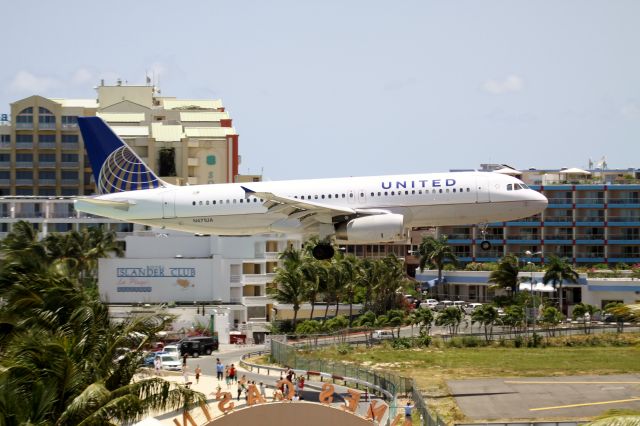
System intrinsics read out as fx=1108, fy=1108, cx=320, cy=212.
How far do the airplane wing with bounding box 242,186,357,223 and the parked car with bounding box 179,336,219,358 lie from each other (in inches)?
1019

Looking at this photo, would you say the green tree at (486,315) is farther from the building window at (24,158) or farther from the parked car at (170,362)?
the building window at (24,158)

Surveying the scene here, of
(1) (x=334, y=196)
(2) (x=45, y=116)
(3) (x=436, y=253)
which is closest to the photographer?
(1) (x=334, y=196)

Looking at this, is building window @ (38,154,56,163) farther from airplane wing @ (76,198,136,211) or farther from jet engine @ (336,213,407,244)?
jet engine @ (336,213,407,244)

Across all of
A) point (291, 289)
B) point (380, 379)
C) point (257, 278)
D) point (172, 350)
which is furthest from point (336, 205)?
point (257, 278)

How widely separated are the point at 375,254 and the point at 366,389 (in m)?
128

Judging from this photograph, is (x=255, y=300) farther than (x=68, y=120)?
No

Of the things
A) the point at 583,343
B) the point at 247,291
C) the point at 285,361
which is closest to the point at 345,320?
the point at 247,291

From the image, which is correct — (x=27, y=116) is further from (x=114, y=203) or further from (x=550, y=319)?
(x=114, y=203)

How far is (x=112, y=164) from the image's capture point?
232 ft

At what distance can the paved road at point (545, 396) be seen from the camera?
53.0 metres

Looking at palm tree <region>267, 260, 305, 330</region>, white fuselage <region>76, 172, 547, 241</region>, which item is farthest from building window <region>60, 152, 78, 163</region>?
white fuselage <region>76, 172, 547, 241</region>

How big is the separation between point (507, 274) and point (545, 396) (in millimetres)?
69566

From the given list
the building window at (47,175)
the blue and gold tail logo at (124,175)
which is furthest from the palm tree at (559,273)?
the building window at (47,175)

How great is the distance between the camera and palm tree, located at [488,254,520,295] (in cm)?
12669
